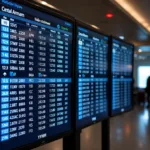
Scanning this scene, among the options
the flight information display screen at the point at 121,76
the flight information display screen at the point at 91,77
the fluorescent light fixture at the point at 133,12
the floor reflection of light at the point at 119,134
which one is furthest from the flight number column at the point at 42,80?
the floor reflection of light at the point at 119,134

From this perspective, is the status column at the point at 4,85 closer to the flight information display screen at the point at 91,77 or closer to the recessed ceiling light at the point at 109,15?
the flight information display screen at the point at 91,77

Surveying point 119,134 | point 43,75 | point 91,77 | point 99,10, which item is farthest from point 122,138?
point 43,75

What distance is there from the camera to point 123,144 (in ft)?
16.1

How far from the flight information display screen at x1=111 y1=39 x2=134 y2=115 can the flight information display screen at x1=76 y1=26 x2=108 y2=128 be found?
0.17 meters

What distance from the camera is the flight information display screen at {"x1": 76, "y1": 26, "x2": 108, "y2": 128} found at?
187 centimetres

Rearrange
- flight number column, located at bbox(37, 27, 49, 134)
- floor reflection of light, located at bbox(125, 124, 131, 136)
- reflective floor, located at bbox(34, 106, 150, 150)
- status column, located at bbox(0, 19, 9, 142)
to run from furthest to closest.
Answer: floor reflection of light, located at bbox(125, 124, 131, 136), reflective floor, located at bbox(34, 106, 150, 150), flight number column, located at bbox(37, 27, 49, 134), status column, located at bbox(0, 19, 9, 142)

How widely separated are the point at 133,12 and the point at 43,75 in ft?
18.1

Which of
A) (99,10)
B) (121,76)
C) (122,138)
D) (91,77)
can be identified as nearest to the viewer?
(91,77)

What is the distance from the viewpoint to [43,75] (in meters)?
1.46

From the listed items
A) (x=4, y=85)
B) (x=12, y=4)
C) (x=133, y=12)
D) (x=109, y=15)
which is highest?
(x=133, y=12)

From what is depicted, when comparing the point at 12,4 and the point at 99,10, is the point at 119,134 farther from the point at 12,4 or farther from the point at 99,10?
the point at 12,4

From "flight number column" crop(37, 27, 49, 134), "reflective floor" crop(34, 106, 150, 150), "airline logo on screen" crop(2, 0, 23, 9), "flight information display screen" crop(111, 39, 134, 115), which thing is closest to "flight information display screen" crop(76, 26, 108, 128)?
"flight information display screen" crop(111, 39, 134, 115)

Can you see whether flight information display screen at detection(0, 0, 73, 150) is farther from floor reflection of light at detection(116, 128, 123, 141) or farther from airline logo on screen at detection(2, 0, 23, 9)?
floor reflection of light at detection(116, 128, 123, 141)

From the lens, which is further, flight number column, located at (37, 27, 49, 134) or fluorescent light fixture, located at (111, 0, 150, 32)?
fluorescent light fixture, located at (111, 0, 150, 32)
